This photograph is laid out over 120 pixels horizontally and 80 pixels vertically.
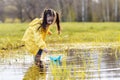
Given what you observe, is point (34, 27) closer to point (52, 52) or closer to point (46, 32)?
point (46, 32)

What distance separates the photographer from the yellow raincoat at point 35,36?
384 inches

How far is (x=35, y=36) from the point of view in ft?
32.2

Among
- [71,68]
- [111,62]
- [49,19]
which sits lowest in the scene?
[111,62]

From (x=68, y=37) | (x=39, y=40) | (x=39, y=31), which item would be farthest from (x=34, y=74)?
(x=68, y=37)

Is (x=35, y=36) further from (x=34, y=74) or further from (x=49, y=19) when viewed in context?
(x=34, y=74)

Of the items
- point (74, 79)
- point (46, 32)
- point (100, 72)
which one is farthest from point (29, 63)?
point (74, 79)

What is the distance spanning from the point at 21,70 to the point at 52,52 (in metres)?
3.57

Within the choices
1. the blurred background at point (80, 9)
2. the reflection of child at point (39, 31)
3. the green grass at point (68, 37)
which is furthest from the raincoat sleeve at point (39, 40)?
the blurred background at point (80, 9)

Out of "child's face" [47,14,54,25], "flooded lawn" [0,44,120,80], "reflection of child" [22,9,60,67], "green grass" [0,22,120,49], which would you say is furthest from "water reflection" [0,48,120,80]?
"green grass" [0,22,120,49]

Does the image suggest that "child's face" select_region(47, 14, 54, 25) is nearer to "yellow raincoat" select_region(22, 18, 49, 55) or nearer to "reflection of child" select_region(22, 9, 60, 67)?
"reflection of child" select_region(22, 9, 60, 67)

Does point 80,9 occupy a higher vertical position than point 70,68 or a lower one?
lower

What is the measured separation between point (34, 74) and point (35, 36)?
1400 millimetres

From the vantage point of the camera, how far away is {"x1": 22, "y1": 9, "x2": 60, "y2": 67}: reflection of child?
31.8 ft

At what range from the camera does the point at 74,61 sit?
414 inches
